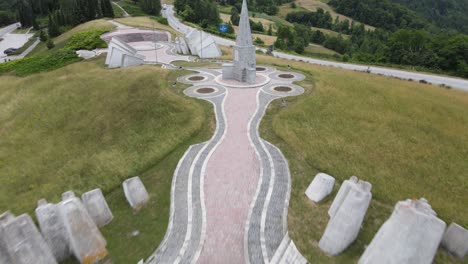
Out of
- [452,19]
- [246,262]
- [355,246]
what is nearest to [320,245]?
[355,246]

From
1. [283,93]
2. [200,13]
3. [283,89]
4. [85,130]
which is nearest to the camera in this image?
[85,130]

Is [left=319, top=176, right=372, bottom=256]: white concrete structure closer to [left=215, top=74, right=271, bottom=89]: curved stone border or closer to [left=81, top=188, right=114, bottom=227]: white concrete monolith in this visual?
[left=81, top=188, right=114, bottom=227]: white concrete monolith

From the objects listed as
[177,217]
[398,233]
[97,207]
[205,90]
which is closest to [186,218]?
[177,217]

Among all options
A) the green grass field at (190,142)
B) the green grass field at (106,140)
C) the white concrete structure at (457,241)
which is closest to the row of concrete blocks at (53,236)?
the green grass field at (106,140)

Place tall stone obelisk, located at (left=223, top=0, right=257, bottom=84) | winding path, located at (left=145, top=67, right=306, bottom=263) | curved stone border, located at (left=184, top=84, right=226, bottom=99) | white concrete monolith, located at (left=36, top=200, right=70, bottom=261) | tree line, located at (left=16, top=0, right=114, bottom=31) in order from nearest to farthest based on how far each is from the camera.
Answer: white concrete monolith, located at (left=36, top=200, right=70, bottom=261) → winding path, located at (left=145, top=67, right=306, bottom=263) → curved stone border, located at (left=184, top=84, right=226, bottom=99) → tall stone obelisk, located at (left=223, top=0, right=257, bottom=84) → tree line, located at (left=16, top=0, right=114, bottom=31)

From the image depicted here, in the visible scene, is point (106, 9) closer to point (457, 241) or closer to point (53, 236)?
point (53, 236)

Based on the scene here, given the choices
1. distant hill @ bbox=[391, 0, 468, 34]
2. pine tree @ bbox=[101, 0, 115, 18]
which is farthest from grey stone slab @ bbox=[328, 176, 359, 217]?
distant hill @ bbox=[391, 0, 468, 34]

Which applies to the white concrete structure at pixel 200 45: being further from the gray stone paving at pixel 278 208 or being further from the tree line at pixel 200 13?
the tree line at pixel 200 13
